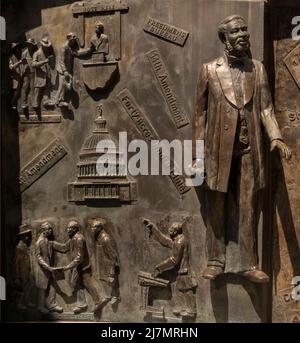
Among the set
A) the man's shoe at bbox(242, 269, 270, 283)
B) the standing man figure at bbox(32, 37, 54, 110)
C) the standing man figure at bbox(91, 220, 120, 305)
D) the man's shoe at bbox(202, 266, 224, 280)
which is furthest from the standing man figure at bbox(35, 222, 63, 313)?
the man's shoe at bbox(242, 269, 270, 283)

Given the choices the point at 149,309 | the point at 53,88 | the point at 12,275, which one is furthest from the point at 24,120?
the point at 149,309

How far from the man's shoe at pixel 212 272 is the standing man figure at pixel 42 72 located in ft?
6.88

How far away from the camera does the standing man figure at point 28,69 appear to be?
668 centimetres

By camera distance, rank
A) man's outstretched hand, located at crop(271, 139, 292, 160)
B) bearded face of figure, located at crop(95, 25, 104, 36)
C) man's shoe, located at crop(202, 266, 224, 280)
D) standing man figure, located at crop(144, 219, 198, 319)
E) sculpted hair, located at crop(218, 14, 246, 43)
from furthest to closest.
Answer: bearded face of figure, located at crop(95, 25, 104, 36) < standing man figure, located at crop(144, 219, 198, 319) < man's shoe, located at crop(202, 266, 224, 280) < sculpted hair, located at crop(218, 14, 246, 43) < man's outstretched hand, located at crop(271, 139, 292, 160)

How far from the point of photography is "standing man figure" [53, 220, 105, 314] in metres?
6.55

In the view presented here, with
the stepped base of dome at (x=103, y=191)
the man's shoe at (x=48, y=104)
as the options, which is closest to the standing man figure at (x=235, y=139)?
the stepped base of dome at (x=103, y=191)

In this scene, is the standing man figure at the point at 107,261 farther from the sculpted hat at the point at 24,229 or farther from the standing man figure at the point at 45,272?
the sculpted hat at the point at 24,229

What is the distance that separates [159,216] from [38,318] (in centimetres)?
153

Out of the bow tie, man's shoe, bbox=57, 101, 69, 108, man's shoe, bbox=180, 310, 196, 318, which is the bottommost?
man's shoe, bbox=180, 310, 196, 318

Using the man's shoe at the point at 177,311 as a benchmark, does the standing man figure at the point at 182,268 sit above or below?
above

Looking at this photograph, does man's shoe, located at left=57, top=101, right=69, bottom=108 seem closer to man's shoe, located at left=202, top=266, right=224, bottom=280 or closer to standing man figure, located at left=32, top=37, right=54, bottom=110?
standing man figure, located at left=32, top=37, right=54, bottom=110

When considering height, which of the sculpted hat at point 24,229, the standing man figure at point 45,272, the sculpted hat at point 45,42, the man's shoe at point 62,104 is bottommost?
the standing man figure at point 45,272

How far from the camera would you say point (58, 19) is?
664 cm

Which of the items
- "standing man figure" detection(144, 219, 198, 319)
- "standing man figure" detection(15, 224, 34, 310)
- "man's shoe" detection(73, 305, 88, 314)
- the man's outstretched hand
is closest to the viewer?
the man's outstretched hand
